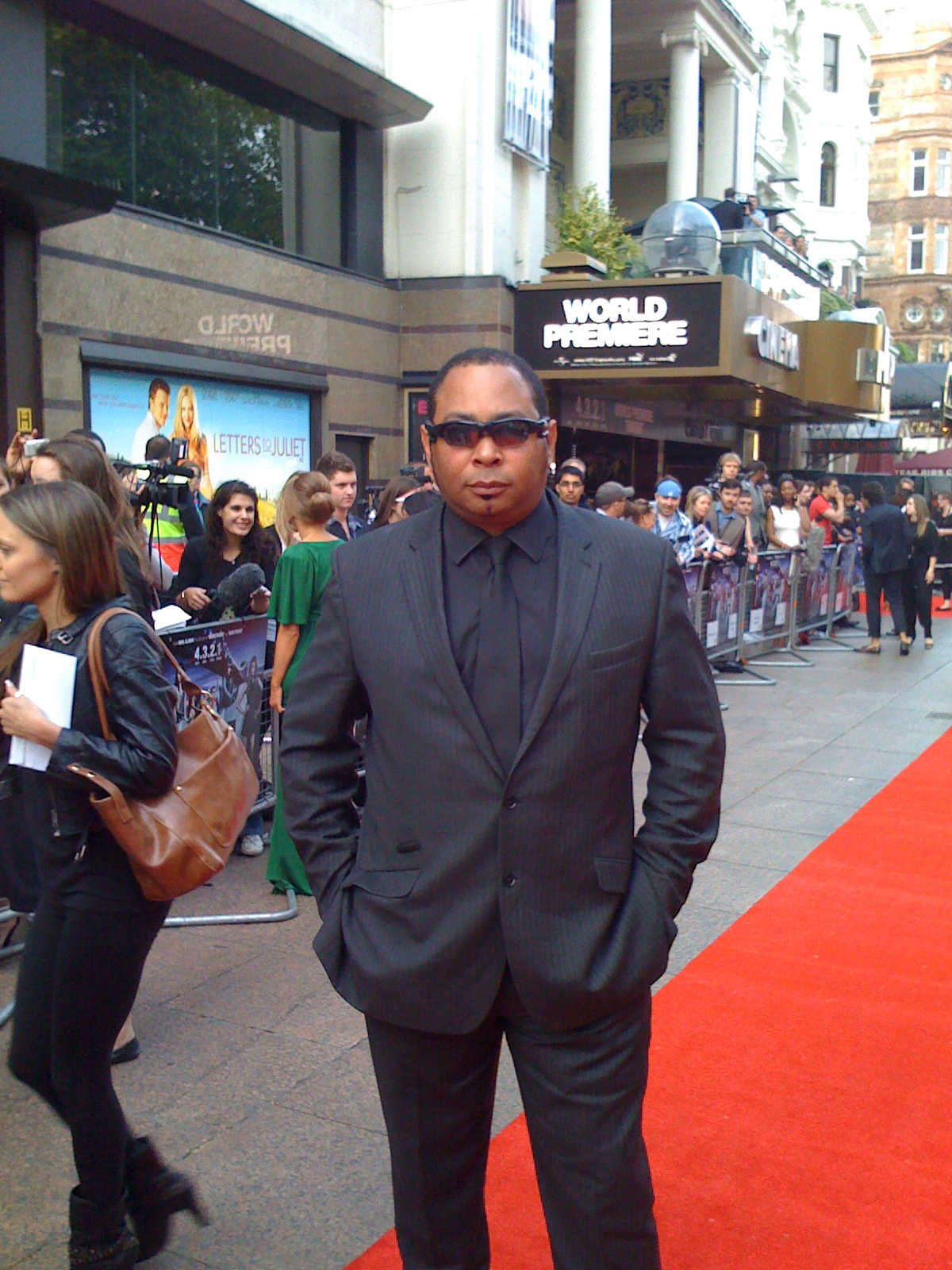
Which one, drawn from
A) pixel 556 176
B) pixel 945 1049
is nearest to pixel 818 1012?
pixel 945 1049

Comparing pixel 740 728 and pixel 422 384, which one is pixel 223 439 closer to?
pixel 422 384

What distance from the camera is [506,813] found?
2.20 meters

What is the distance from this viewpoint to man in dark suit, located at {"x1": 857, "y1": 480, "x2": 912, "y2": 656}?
49.8 ft

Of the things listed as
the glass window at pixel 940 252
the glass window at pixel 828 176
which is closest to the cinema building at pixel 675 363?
the glass window at pixel 828 176

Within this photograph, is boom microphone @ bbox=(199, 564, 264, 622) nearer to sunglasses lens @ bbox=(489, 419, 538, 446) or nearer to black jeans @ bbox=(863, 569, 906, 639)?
sunglasses lens @ bbox=(489, 419, 538, 446)

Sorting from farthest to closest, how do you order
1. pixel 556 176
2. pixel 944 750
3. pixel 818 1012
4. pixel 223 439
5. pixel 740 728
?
pixel 556 176 < pixel 223 439 < pixel 740 728 < pixel 944 750 < pixel 818 1012

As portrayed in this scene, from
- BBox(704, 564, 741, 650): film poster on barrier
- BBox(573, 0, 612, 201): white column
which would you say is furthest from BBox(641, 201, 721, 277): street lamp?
BBox(704, 564, 741, 650): film poster on barrier

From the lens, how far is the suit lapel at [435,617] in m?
2.20

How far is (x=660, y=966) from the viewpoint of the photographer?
233cm

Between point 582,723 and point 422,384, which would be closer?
point 582,723

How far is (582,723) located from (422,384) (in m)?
14.1

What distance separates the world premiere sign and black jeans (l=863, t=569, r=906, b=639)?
333 centimetres

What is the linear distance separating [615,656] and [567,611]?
0.38 feet

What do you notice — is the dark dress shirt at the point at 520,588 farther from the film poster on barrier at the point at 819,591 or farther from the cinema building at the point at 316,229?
the film poster on barrier at the point at 819,591
